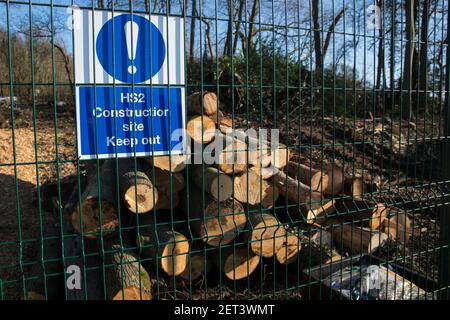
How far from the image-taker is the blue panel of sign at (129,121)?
2168 mm

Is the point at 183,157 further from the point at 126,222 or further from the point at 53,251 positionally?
the point at 53,251

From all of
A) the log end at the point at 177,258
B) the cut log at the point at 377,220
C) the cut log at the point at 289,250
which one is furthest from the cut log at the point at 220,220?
the cut log at the point at 377,220

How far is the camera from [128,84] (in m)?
2.23

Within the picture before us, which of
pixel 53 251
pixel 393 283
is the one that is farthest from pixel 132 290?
pixel 393 283

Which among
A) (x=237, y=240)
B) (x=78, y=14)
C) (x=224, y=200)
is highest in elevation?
(x=78, y=14)

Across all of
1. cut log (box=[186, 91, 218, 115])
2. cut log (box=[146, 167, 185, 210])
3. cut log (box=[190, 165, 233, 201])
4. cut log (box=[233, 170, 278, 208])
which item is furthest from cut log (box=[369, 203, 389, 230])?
cut log (box=[146, 167, 185, 210])

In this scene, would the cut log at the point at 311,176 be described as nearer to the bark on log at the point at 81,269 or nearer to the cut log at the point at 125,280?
the cut log at the point at 125,280

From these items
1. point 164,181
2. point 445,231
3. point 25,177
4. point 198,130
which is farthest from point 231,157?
point 25,177

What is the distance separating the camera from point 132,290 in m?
2.86

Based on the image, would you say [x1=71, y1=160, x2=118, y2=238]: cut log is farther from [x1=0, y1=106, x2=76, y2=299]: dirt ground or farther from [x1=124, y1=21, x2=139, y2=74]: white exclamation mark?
[x1=124, y1=21, x2=139, y2=74]: white exclamation mark

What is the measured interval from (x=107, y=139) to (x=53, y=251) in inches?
87.1

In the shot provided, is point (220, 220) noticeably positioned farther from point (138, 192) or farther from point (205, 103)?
point (205, 103)

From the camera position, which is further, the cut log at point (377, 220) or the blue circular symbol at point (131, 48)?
the cut log at point (377, 220)

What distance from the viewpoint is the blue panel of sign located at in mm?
2168
